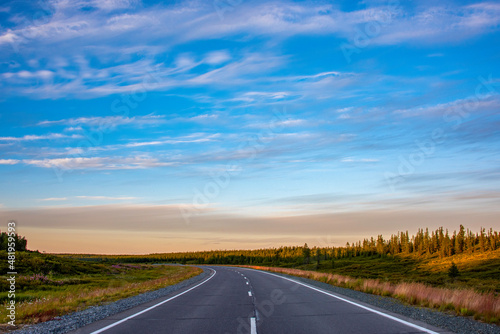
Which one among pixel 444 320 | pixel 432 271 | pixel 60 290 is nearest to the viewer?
pixel 444 320

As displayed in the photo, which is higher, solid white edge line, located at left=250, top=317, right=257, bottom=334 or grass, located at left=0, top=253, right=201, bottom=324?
solid white edge line, located at left=250, top=317, right=257, bottom=334

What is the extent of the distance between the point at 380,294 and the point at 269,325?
392 inches

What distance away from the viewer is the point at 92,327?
9578 millimetres

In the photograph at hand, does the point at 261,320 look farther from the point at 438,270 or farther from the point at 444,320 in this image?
the point at 438,270

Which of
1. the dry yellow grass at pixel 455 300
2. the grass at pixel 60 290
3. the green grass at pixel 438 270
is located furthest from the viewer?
the green grass at pixel 438 270

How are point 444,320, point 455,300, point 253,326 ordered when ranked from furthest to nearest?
point 455,300
point 444,320
point 253,326

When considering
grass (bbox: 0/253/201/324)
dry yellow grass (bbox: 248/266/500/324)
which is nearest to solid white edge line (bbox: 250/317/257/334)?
dry yellow grass (bbox: 248/266/500/324)

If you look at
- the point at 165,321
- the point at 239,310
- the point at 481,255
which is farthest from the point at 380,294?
the point at 481,255

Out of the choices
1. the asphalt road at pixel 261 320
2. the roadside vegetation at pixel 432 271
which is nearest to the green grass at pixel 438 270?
the roadside vegetation at pixel 432 271

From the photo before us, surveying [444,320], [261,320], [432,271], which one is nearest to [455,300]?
[444,320]

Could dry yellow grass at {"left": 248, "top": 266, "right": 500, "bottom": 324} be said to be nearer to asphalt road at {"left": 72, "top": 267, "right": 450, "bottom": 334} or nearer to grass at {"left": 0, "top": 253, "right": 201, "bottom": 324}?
asphalt road at {"left": 72, "top": 267, "right": 450, "bottom": 334}

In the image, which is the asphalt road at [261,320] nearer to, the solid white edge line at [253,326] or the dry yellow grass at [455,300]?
the solid white edge line at [253,326]

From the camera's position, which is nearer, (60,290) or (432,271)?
(60,290)

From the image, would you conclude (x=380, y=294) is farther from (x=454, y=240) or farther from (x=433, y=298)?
(x=454, y=240)
